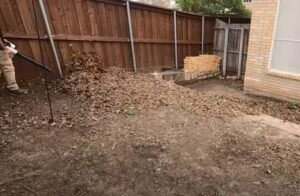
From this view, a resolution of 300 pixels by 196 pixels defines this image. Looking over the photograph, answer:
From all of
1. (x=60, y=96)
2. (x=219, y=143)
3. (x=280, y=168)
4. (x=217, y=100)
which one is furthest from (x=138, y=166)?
(x=217, y=100)

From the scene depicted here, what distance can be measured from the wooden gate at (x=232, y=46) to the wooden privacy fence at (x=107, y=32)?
0.67 metres

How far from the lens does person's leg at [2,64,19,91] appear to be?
454 centimetres

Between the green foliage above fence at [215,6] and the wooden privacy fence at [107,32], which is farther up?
the green foliage above fence at [215,6]

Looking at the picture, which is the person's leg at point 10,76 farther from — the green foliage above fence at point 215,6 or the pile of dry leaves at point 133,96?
the green foliage above fence at point 215,6

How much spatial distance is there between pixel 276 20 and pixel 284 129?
288 centimetres

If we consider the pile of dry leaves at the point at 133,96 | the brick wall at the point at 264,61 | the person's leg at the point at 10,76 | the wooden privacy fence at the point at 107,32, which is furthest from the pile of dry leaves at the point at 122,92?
the brick wall at the point at 264,61

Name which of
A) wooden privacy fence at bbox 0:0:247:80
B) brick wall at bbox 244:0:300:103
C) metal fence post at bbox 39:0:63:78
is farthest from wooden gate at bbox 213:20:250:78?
metal fence post at bbox 39:0:63:78

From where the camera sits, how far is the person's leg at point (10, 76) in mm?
4543

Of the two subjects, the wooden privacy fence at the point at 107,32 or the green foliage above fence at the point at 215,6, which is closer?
the wooden privacy fence at the point at 107,32

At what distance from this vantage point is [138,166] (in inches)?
113

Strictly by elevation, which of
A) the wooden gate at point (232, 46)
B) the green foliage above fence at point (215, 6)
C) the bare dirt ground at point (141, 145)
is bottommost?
the bare dirt ground at point (141, 145)

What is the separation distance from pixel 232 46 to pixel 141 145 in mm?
6971

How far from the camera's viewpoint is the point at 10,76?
4.62 m

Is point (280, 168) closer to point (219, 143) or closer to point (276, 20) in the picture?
point (219, 143)
